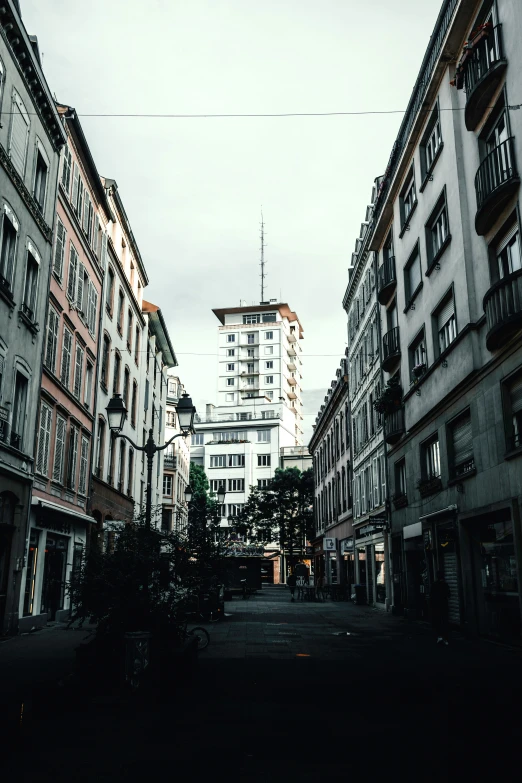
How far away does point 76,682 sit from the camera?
9.88 m

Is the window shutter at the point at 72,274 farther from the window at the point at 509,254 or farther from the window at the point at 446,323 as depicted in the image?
the window at the point at 509,254

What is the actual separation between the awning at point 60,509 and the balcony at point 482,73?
1570 cm

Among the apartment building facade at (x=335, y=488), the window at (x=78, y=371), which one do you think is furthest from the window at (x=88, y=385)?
the apartment building facade at (x=335, y=488)

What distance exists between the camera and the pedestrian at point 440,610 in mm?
16938

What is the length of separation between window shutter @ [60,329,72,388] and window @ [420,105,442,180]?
45.1ft

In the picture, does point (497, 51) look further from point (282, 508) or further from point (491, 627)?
point (282, 508)

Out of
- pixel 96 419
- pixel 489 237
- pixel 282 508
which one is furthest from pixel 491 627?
pixel 282 508

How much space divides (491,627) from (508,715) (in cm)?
1015

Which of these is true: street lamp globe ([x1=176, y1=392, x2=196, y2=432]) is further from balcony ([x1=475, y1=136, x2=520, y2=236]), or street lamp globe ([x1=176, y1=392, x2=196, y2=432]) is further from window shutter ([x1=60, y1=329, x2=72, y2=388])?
window shutter ([x1=60, y1=329, x2=72, y2=388])

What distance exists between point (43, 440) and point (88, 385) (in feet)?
23.9

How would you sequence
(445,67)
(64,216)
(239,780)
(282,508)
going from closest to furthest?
(239,780), (445,67), (64,216), (282,508)

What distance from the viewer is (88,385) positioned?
2961 cm

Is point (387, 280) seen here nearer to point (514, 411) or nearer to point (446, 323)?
point (446, 323)

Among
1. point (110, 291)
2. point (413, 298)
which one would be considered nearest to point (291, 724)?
point (413, 298)
